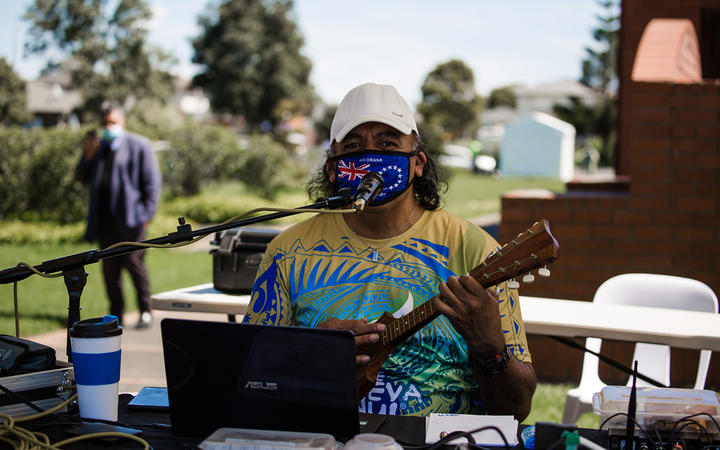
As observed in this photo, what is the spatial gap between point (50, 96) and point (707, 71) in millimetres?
68994

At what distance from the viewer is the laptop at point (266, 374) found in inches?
74.6

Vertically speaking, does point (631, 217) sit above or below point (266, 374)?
above

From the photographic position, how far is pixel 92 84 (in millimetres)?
51531

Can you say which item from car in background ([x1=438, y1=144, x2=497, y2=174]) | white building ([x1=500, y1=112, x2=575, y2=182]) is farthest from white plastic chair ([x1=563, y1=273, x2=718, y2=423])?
white building ([x1=500, y1=112, x2=575, y2=182])

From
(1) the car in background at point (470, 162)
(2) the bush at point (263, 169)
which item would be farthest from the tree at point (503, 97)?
(2) the bush at point (263, 169)

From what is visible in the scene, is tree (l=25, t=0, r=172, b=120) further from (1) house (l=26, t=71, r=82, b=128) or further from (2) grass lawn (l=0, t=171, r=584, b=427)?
(2) grass lawn (l=0, t=171, r=584, b=427)

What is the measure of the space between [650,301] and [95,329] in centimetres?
328

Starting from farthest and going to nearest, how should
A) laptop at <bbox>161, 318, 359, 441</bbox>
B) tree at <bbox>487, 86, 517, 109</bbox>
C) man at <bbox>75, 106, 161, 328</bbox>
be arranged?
tree at <bbox>487, 86, 517, 109</bbox>
man at <bbox>75, 106, 161, 328</bbox>
laptop at <bbox>161, 318, 359, 441</bbox>

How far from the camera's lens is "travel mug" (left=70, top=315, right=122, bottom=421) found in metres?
2.13

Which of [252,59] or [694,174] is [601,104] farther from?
[694,174]

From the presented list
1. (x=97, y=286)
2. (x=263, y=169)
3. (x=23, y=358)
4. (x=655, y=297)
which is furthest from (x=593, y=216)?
(x=263, y=169)

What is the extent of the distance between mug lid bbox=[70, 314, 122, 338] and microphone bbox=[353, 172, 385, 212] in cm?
78

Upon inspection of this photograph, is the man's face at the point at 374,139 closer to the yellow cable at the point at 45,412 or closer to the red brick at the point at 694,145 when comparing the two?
the yellow cable at the point at 45,412

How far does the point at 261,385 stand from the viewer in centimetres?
194
